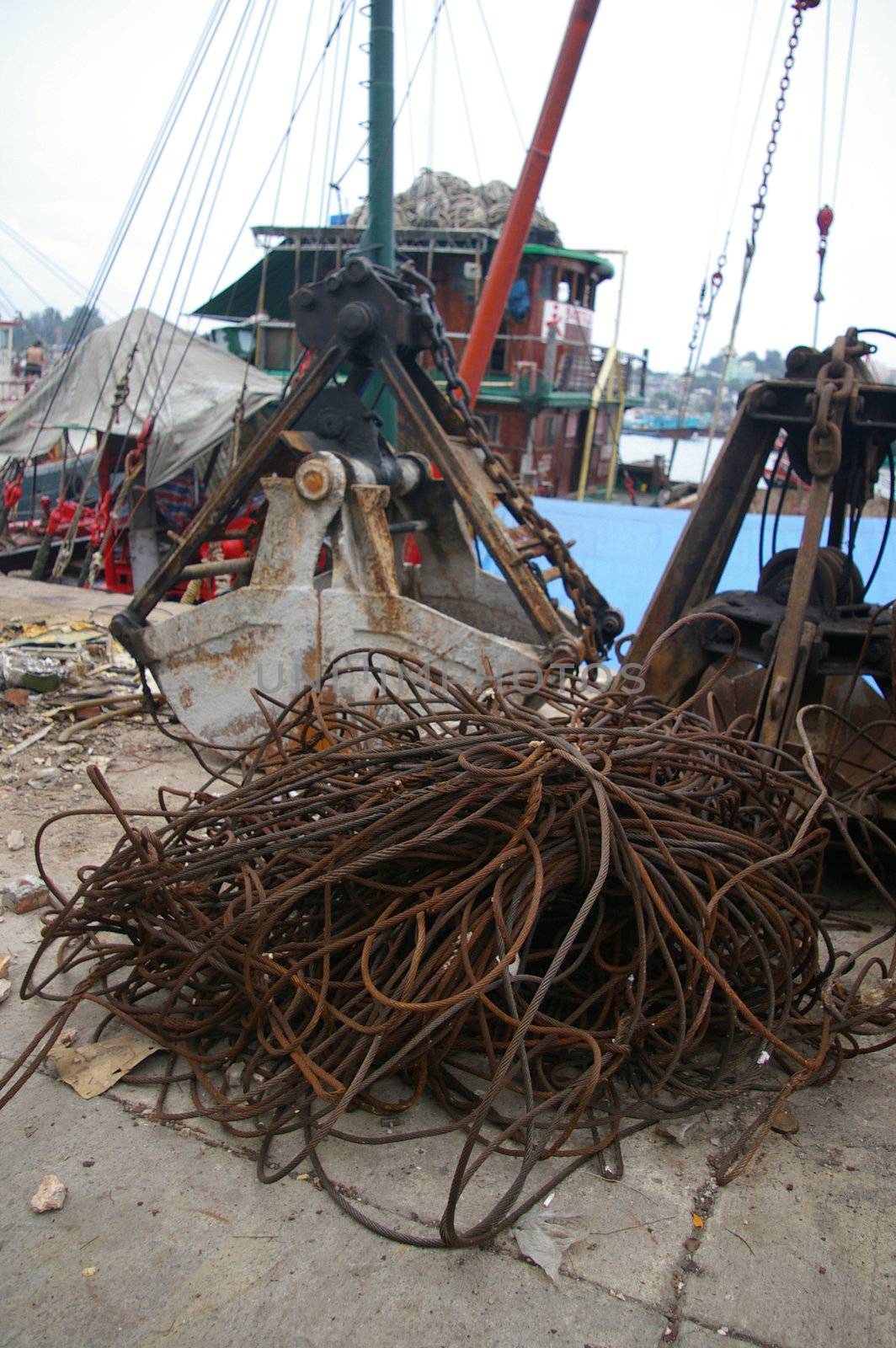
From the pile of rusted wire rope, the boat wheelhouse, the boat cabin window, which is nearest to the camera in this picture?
the pile of rusted wire rope

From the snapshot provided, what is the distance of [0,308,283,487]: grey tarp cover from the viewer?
12445mm

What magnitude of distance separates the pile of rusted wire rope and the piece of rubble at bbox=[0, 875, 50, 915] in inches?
24.5

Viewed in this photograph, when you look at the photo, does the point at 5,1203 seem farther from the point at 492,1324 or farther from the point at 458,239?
the point at 458,239

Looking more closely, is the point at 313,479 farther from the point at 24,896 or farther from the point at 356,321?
the point at 24,896

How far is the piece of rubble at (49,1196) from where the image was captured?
6.93ft

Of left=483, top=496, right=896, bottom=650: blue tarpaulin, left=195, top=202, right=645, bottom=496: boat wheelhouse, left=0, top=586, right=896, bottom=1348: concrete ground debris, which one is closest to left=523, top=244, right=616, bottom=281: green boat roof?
left=195, top=202, right=645, bottom=496: boat wheelhouse

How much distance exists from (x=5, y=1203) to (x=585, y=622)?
141 inches

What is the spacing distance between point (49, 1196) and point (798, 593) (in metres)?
2.95

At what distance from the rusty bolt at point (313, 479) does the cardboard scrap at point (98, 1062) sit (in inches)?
104

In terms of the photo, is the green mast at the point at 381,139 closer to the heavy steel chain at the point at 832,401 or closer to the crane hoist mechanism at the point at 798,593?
the crane hoist mechanism at the point at 798,593

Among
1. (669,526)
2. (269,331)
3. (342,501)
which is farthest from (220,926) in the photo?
(269,331)

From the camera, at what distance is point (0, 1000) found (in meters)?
2.89

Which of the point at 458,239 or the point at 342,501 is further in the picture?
the point at 458,239

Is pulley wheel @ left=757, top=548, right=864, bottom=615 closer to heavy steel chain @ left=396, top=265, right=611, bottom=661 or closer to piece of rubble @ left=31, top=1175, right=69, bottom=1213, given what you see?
heavy steel chain @ left=396, top=265, right=611, bottom=661
